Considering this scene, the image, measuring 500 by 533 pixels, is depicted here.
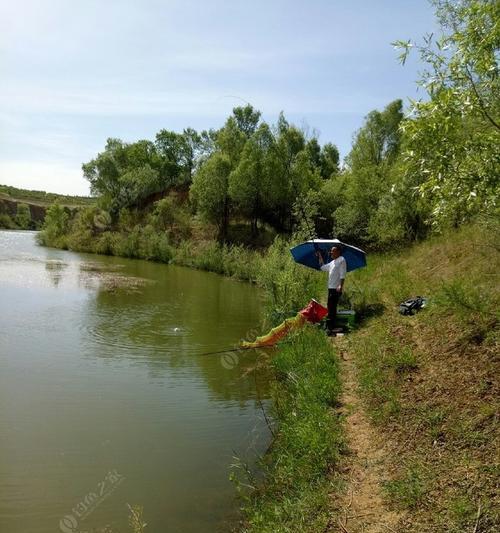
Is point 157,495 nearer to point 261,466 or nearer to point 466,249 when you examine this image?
point 261,466

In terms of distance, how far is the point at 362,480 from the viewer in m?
5.79

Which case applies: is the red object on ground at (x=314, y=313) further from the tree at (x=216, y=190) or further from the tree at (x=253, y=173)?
the tree at (x=216, y=190)

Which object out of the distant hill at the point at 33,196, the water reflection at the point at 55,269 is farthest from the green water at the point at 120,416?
the distant hill at the point at 33,196

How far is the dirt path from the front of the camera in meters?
4.89

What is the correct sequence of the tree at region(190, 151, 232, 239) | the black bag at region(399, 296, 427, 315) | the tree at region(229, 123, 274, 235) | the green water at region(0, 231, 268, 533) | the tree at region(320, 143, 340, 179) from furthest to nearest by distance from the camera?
the tree at region(320, 143, 340, 179)
the tree at region(190, 151, 232, 239)
the tree at region(229, 123, 274, 235)
the black bag at region(399, 296, 427, 315)
the green water at region(0, 231, 268, 533)

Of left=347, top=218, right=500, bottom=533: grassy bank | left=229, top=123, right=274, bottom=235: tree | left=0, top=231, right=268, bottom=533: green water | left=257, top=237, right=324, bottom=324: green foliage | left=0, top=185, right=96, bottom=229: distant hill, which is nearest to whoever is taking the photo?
left=347, top=218, right=500, bottom=533: grassy bank

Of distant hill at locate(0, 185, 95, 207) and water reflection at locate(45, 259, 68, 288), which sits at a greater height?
distant hill at locate(0, 185, 95, 207)

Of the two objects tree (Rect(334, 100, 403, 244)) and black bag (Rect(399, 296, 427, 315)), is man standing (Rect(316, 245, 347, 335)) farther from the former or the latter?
tree (Rect(334, 100, 403, 244))

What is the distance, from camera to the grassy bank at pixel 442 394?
15.9 ft

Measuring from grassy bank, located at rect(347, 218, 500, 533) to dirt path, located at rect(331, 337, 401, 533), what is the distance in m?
0.15

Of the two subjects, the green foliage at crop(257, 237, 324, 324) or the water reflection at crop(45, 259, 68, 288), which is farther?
the water reflection at crop(45, 259, 68, 288)

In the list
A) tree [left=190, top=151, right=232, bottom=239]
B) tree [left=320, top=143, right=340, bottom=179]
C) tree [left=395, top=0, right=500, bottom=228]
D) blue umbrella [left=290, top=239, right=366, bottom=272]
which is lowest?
blue umbrella [left=290, top=239, right=366, bottom=272]

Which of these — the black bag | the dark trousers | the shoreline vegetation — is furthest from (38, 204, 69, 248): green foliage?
the black bag

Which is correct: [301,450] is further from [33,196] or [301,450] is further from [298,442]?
[33,196]
